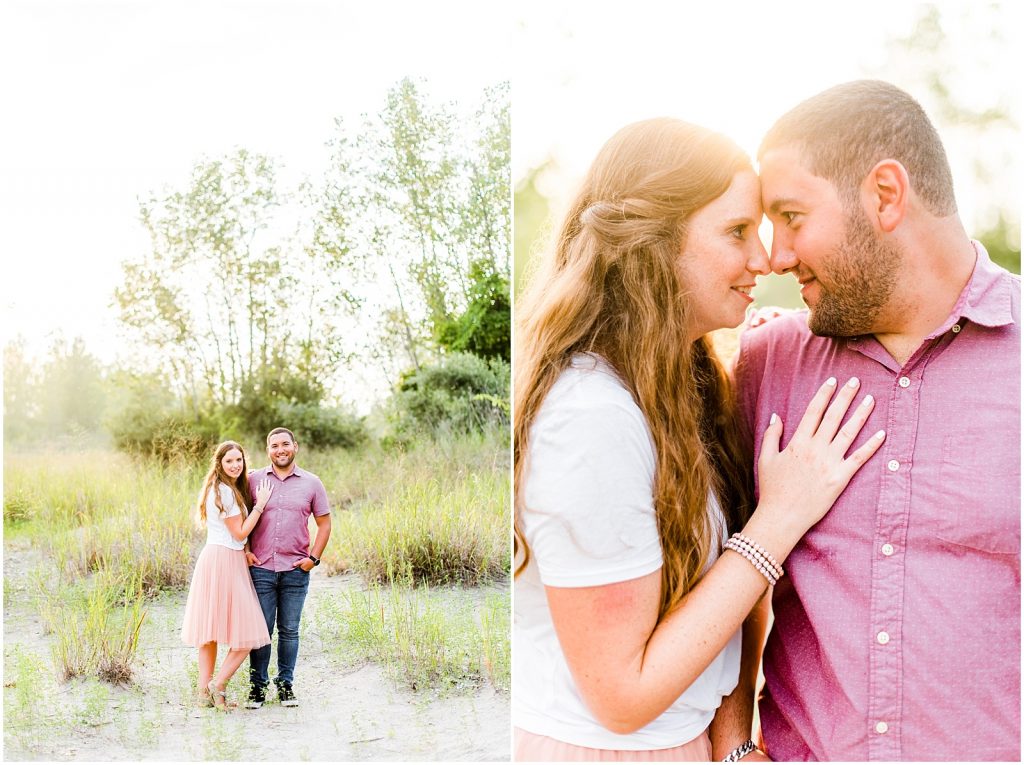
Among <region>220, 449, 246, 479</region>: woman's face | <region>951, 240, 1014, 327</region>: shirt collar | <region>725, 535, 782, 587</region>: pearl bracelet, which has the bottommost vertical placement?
<region>725, 535, 782, 587</region>: pearl bracelet

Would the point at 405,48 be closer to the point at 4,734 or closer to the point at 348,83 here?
the point at 348,83

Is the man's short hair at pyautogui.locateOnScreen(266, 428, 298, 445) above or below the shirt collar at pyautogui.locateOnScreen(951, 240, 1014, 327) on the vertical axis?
below

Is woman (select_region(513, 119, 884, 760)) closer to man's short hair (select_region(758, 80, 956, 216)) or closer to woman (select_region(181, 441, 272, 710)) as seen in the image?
man's short hair (select_region(758, 80, 956, 216))

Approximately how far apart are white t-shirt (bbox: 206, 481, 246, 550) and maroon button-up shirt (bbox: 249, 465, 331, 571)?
0.05 meters

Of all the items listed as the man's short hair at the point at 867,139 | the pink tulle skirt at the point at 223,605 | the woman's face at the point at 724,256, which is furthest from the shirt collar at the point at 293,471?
the man's short hair at the point at 867,139

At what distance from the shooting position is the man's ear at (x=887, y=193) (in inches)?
65.9

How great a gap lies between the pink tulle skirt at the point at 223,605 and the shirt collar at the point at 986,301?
177cm

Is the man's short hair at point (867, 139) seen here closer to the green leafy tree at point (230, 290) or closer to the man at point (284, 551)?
the green leafy tree at point (230, 290)

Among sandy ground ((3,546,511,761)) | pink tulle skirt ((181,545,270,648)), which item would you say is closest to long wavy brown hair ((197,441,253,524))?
pink tulle skirt ((181,545,270,648))

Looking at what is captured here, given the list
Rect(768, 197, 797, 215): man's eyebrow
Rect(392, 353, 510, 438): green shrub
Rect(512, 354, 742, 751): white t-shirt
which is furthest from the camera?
Rect(392, 353, 510, 438): green shrub

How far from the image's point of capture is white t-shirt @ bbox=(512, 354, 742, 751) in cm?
150

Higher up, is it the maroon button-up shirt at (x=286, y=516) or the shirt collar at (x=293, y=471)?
the shirt collar at (x=293, y=471)

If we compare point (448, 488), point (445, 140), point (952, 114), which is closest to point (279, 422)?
point (448, 488)

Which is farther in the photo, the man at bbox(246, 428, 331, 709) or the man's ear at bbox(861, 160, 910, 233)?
the man at bbox(246, 428, 331, 709)
